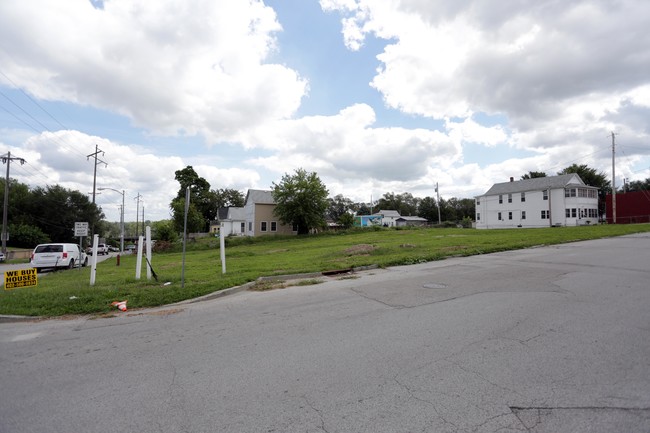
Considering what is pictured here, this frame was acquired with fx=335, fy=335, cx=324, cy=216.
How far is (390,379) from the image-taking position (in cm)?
373

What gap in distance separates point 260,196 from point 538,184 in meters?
44.6

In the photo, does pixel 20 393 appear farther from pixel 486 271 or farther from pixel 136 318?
pixel 486 271

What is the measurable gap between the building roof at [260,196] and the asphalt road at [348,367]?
40897 mm

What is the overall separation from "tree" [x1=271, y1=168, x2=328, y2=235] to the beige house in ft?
14.5

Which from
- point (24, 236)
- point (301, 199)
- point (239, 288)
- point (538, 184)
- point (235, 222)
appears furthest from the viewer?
point (235, 222)

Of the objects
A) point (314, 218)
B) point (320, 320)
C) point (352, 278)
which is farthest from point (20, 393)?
point (314, 218)

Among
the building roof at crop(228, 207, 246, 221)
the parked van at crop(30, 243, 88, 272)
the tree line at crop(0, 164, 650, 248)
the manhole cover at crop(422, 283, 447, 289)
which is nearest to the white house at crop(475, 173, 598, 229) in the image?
the tree line at crop(0, 164, 650, 248)

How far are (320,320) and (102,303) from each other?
6018 mm

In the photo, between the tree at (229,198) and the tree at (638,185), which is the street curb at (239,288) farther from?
the tree at (638,185)

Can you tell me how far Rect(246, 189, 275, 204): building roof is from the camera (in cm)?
4817

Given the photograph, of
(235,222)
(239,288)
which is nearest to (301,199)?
(235,222)

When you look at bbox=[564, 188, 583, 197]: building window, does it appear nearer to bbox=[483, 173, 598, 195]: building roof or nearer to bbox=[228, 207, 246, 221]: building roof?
bbox=[483, 173, 598, 195]: building roof

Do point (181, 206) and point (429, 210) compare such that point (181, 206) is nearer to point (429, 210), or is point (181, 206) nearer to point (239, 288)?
point (239, 288)

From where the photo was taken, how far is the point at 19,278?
9.79m
